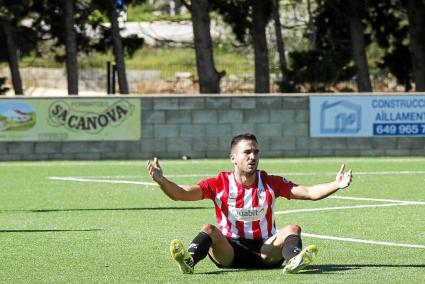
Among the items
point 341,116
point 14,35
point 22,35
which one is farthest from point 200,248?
point 22,35

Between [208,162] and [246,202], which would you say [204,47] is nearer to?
[208,162]

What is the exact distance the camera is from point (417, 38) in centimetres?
3981

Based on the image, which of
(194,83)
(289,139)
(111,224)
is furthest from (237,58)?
(111,224)

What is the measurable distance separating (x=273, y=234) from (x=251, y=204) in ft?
1.25

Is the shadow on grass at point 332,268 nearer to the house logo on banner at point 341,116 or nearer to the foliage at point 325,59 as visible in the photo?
the house logo on banner at point 341,116

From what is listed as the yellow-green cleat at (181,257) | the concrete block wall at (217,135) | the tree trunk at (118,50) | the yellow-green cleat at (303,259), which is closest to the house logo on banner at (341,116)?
the concrete block wall at (217,135)

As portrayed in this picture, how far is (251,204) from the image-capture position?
1050 cm

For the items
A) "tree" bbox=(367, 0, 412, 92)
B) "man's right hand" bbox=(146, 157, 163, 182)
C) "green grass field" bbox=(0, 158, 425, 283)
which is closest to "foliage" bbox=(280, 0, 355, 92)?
"tree" bbox=(367, 0, 412, 92)

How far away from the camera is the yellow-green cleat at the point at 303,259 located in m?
9.89

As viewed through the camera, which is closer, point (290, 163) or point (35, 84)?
point (290, 163)

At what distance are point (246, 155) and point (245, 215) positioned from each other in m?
0.61

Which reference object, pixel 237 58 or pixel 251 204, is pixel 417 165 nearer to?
pixel 251 204

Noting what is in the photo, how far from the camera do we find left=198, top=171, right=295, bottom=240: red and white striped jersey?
414 inches

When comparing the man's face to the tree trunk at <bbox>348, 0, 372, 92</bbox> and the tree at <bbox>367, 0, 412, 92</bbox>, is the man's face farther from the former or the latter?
the tree at <bbox>367, 0, 412, 92</bbox>
